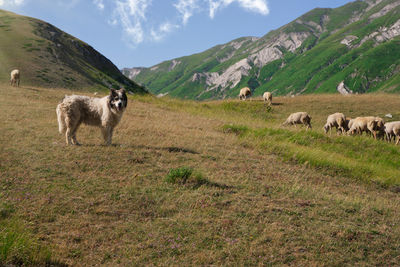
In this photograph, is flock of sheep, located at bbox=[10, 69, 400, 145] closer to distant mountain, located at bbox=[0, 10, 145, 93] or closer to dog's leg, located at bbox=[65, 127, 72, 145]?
dog's leg, located at bbox=[65, 127, 72, 145]

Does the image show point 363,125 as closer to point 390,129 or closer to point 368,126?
point 368,126

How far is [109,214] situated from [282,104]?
30.7 metres

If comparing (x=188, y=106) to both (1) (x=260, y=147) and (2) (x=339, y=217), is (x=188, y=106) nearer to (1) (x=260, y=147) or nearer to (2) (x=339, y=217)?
(1) (x=260, y=147)

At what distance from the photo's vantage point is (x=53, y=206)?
632 cm

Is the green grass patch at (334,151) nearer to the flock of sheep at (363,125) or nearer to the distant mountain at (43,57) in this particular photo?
the flock of sheep at (363,125)

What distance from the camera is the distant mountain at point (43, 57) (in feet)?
138

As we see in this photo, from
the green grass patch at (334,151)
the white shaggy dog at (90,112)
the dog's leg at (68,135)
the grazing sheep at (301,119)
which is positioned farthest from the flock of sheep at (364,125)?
the dog's leg at (68,135)

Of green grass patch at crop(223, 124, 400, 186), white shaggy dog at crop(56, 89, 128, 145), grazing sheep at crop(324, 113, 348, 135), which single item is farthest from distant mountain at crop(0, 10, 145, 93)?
grazing sheep at crop(324, 113, 348, 135)

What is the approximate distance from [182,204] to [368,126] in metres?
20.3

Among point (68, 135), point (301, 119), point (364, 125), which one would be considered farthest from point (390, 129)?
point (68, 135)

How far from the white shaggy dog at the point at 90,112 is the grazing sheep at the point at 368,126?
62.6ft

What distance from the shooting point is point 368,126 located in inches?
867

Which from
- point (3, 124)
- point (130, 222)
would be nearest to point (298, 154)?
point (130, 222)

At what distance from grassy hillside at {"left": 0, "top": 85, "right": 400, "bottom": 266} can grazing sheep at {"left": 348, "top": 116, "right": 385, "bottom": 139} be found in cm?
991
